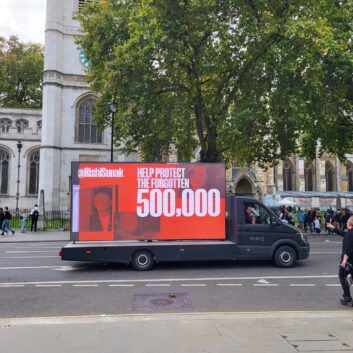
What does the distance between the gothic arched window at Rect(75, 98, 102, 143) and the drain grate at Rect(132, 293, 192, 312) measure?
3198cm

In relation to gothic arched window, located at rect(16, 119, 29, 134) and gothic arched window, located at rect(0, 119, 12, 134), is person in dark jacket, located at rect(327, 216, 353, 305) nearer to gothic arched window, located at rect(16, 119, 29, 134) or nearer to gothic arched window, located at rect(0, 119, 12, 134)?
gothic arched window, located at rect(0, 119, 12, 134)

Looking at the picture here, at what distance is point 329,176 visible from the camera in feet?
177

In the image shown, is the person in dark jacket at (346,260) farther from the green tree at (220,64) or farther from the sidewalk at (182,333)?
the green tree at (220,64)

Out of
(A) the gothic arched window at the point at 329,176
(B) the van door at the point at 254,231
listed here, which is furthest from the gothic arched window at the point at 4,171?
(A) the gothic arched window at the point at 329,176

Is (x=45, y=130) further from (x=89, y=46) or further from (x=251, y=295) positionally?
(x=251, y=295)

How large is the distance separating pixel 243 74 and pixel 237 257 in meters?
11.0

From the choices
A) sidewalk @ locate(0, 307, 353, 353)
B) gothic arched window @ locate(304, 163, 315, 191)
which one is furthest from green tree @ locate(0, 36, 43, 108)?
sidewalk @ locate(0, 307, 353, 353)

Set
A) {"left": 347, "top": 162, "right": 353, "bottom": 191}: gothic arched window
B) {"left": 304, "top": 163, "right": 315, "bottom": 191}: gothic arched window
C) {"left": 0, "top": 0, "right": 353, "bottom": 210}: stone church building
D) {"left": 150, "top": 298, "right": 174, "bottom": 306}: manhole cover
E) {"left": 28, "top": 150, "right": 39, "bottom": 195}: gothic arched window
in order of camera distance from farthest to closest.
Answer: {"left": 347, "top": 162, "right": 353, "bottom": 191}: gothic arched window, {"left": 304, "top": 163, "right": 315, "bottom": 191}: gothic arched window, {"left": 28, "top": 150, "right": 39, "bottom": 195}: gothic arched window, {"left": 0, "top": 0, "right": 353, "bottom": 210}: stone church building, {"left": 150, "top": 298, "right": 174, "bottom": 306}: manhole cover

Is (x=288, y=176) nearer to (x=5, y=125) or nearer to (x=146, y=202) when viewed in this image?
(x=5, y=125)

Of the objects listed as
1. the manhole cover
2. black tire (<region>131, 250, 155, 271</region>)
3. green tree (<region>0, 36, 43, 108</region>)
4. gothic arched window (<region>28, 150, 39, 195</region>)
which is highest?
green tree (<region>0, 36, 43, 108</region>)

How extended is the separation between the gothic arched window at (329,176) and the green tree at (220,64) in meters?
33.4

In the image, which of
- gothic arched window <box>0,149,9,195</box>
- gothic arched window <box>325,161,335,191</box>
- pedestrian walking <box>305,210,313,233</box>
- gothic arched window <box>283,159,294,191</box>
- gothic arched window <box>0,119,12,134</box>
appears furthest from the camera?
gothic arched window <box>325,161,335,191</box>

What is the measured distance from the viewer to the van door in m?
11.7

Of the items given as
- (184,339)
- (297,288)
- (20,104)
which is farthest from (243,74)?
(20,104)
